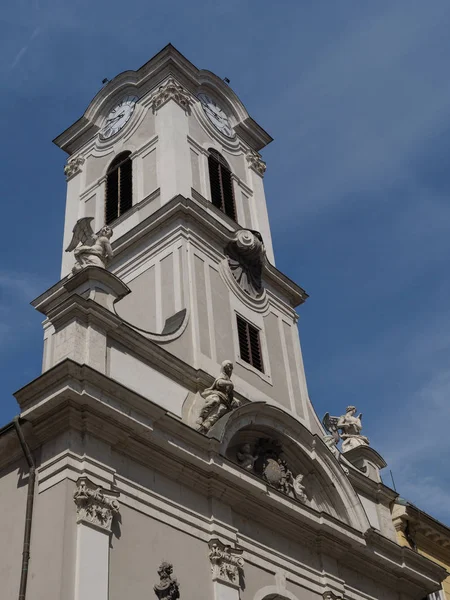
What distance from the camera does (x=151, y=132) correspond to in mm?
28484

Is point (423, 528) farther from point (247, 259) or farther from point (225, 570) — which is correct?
point (225, 570)

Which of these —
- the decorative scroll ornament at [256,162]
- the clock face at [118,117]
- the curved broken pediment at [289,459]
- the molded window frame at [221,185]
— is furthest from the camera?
the decorative scroll ornament at [256,162]

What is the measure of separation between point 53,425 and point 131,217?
1091 centimetres

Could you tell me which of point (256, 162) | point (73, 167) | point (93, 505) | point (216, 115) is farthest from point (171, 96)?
point (93, 505)

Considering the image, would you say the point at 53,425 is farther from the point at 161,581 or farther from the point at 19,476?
the point at 161,581

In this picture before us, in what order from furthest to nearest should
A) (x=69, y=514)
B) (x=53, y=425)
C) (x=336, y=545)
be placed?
(x=336, y=545), (x=53, y=425), (x=69, y=514)

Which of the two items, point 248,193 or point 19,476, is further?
point 248,193

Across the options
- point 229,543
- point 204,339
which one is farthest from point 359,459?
point 229,543

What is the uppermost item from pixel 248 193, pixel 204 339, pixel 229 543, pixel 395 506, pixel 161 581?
pixel 248 193

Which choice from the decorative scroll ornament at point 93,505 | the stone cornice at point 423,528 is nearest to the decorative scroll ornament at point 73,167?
the stone cornice at point 423,528

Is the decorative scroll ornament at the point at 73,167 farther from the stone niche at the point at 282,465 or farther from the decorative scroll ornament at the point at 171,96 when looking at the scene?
the stone niche at the point at 282,465

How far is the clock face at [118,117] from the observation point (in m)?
30.2

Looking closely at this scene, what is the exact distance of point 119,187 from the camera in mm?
27969

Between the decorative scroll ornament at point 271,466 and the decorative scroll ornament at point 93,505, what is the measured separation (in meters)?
4.69
